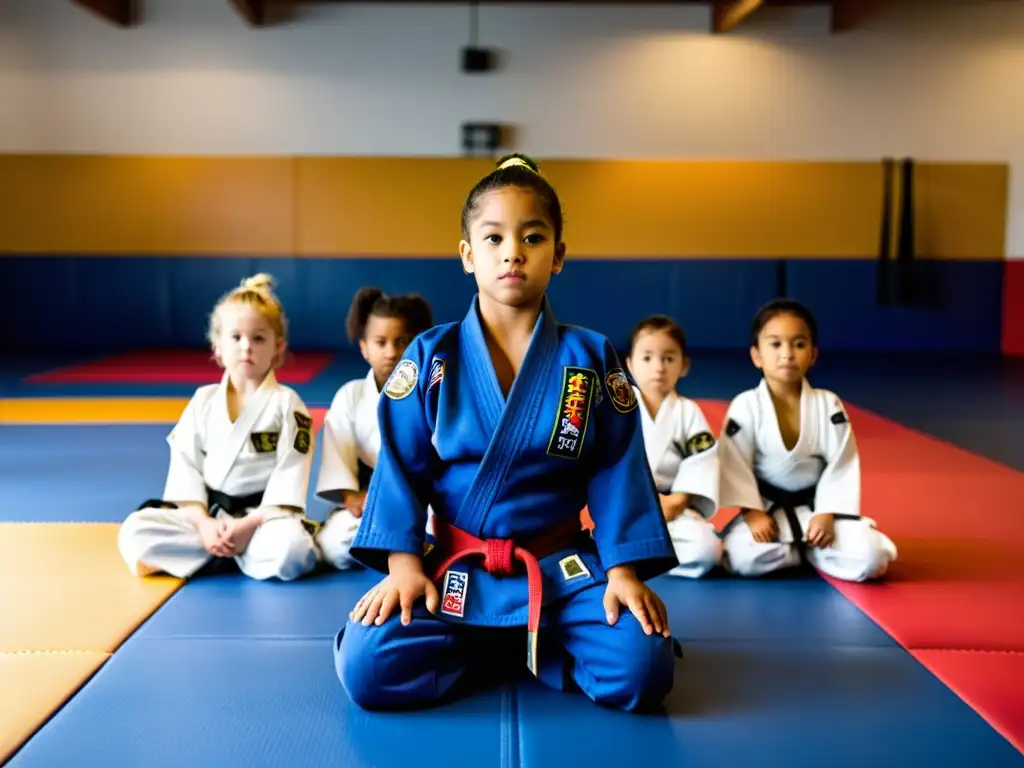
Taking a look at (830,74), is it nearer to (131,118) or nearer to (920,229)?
(920,229)

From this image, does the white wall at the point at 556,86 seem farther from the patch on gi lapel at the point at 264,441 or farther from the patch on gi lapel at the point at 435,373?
the patch on gi lapel at the point at 435,373

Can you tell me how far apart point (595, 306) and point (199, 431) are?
8.39 m

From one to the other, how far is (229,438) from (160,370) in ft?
20.3

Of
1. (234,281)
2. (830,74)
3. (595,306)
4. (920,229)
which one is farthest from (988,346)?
(234,281)

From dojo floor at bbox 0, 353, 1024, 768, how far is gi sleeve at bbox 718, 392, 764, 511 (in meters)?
→ 0.29

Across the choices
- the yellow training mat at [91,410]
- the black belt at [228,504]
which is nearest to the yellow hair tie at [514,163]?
the black belt at [228,504]

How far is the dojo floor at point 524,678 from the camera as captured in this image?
7.24 feet

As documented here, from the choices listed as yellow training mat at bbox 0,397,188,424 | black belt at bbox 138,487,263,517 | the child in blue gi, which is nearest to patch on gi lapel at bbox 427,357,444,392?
the child in blue gi

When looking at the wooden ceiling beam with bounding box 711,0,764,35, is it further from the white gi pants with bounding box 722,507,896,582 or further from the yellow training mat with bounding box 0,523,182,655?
the yellow training mat with bounding box 0,523,182,655

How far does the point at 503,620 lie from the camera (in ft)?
8.21

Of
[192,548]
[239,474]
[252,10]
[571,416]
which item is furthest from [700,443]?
[252,10]

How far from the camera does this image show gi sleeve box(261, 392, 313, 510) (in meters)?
3.51

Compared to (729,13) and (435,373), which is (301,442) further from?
(729,13)

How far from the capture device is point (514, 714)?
2404 mm
